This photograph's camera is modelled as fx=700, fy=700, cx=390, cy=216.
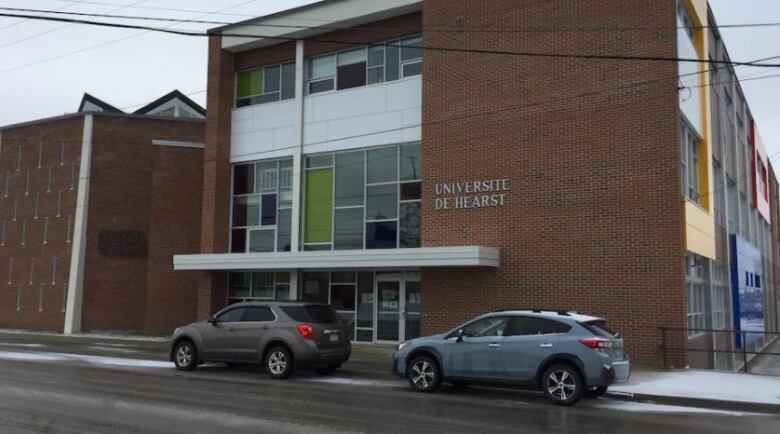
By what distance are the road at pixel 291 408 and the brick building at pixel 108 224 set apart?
1246 centimetres

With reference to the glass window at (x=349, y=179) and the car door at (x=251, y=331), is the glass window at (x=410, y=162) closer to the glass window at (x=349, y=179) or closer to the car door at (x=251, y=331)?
the glass window at (x=349, y=179)

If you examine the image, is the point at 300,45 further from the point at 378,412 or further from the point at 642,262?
the point at 378,412

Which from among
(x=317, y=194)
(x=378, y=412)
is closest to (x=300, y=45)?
→ (x=317, y=194)

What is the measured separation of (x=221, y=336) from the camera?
14.9 metres

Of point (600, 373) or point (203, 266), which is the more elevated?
point (203, 266)

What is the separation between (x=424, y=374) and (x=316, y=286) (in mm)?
10667

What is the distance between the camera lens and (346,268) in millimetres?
21281

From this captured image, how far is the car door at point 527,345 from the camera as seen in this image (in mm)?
11266

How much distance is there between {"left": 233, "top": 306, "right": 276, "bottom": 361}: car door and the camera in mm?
14383

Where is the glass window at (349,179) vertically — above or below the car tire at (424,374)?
above

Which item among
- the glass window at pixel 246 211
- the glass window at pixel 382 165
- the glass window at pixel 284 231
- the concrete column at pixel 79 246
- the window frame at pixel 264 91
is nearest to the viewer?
the glass window at pixel 382 165

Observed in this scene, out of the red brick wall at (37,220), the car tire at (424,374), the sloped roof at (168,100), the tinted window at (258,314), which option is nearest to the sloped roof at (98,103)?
the sloped roof at (168,100)

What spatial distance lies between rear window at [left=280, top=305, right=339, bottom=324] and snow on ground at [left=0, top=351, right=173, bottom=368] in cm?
380

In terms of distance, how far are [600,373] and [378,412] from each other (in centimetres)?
349
